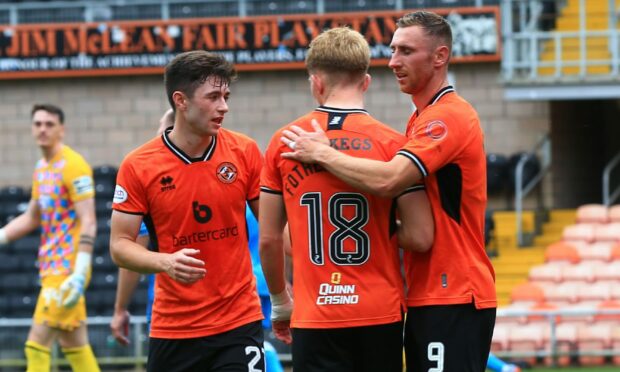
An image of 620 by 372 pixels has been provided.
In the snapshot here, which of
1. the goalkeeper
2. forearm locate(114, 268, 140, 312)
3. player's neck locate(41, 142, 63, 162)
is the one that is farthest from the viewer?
player's neck locate(41, 142, 63, 162)

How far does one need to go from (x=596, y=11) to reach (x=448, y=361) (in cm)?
1376

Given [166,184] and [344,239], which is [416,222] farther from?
[166,184]

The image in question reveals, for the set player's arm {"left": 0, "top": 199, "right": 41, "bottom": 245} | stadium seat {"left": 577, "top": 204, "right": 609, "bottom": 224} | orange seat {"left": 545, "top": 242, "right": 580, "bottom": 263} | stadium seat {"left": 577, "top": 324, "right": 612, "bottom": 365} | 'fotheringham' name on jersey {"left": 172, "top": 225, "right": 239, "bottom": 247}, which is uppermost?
'fotheringham' name on jersey {"left": 172, "top": 225, "right": 239, "bottom": 247}

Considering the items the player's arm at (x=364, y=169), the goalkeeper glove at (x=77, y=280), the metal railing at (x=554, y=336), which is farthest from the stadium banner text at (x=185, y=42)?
the player's arm at (x=364, y=169)

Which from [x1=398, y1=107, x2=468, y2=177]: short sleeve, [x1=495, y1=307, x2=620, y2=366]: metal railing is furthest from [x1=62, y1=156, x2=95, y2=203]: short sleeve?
[x1=495, y1=307, x2=620, y2=366]: metal railing

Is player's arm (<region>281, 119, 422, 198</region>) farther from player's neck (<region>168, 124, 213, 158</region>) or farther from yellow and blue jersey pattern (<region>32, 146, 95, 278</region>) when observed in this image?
yellow and blue jersey pattern (<region>32, 146, 95, 278</region>)

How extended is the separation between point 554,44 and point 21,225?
10527 millimetres

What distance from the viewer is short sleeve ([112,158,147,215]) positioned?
20.3ft

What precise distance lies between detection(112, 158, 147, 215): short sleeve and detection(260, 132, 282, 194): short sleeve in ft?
2.10

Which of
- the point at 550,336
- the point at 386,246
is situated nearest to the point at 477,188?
the point at 386,246

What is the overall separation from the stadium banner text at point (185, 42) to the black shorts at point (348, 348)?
42.0 feet

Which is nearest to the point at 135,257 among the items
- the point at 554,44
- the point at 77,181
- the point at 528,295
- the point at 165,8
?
the point at 77,181

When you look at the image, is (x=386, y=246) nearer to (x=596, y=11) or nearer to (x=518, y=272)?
(x=518, y=272)

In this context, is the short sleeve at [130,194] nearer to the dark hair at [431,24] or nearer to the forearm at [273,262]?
the forearm at [273,262]
